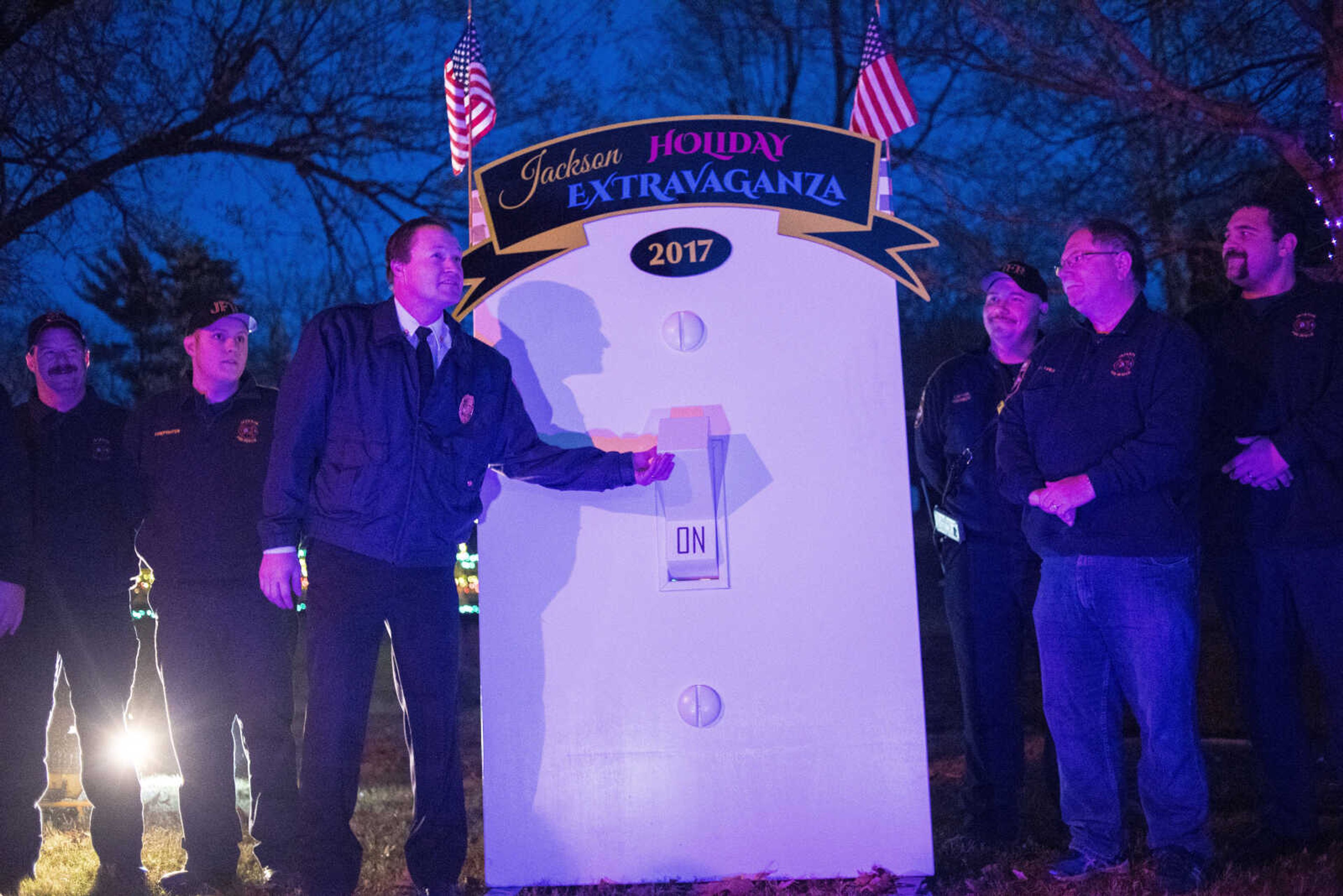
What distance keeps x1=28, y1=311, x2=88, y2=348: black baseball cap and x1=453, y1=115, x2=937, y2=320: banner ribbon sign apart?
1.59m

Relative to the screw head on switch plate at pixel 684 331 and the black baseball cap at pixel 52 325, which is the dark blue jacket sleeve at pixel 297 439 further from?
the black baseball cap at pixel 52 325

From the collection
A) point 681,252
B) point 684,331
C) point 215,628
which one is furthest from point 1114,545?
point 215,628

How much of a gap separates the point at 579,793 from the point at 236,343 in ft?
7.00

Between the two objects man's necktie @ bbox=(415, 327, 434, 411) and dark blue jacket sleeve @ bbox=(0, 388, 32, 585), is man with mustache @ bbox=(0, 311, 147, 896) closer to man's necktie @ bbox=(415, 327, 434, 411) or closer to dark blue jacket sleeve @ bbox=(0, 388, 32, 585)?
dark blue jacket sleeve @ bbox=(0, 388, 32, 585)

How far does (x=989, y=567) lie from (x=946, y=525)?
225 millimetres

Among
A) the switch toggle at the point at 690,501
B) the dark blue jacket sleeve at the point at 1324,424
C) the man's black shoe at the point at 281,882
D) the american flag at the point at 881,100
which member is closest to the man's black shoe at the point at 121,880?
the man's black shoe at the point at 281,882

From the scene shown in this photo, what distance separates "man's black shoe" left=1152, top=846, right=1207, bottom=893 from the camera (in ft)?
10.6

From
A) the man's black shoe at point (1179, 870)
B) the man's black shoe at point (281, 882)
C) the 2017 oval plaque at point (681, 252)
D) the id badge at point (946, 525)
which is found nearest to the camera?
the man's black shoe at point (1179, 870)

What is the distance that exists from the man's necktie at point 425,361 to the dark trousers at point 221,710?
1152 millimetres

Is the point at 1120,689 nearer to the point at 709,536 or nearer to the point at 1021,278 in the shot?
the point at 709,536

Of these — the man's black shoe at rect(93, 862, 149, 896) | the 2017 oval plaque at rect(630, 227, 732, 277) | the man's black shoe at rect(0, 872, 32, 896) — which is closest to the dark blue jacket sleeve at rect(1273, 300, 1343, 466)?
the 2017 oval plaque at rect(630, 227, 732, 277)

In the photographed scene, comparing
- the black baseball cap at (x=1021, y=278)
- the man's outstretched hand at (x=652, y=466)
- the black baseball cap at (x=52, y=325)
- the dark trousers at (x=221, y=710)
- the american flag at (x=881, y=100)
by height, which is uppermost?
the american flag at (x=881, y=100)

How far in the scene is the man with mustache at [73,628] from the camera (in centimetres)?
395

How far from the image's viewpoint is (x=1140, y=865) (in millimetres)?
3516
